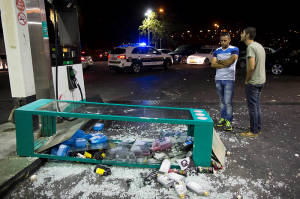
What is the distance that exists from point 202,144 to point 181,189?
0.70 m

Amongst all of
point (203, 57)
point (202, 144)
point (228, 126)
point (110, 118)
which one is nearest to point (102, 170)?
point (110, 118)

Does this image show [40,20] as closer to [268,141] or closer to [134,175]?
[134,175]

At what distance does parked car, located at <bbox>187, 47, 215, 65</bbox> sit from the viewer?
1919cm

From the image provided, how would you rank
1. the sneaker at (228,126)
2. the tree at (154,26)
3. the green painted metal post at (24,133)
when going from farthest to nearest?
the tree at (154,26)
the sneaker at (228,126)
the green painted metal post at (24,133)

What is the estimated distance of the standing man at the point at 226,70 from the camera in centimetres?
434

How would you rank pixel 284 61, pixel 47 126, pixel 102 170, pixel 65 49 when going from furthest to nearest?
pixel 284 61 < pixel 65 49 < pixel 47 126 < pixel 102 170

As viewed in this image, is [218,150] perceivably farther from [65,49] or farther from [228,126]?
[65,49]

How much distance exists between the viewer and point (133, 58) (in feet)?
46.5

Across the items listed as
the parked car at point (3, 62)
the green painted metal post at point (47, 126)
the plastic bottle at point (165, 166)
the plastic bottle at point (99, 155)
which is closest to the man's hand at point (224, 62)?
the plastic bottle at point (165, 166)

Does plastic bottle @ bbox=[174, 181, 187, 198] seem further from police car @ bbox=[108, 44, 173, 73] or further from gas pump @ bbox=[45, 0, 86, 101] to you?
police car @ bbox=[108, 44, 173, 73]

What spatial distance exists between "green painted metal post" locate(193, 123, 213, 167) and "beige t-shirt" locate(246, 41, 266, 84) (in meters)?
1.62

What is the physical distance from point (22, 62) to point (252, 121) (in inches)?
167

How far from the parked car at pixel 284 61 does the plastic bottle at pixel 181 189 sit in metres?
12.0

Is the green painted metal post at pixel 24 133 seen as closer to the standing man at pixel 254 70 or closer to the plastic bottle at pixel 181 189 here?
the plastic bottle at pixel 181 189
